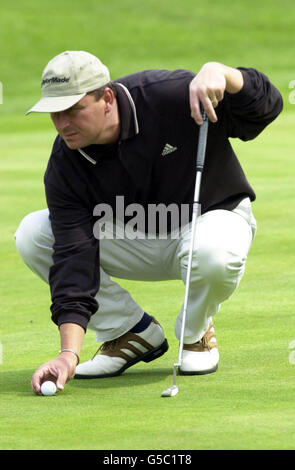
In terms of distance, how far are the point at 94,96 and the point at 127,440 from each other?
4.61 feet

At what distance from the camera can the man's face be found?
148 inches

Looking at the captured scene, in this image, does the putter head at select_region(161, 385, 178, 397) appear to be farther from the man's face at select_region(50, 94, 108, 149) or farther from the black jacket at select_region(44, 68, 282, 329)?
the man's face at select_region(50, 94, 108, 149)

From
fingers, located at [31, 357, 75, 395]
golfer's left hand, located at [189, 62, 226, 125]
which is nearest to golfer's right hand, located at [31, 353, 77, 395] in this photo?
fingers, located at [31, 357, 75, 395]

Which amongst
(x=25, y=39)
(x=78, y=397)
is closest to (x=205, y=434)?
(x=78, y=397)

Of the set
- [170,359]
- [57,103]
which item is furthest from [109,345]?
[57,103]

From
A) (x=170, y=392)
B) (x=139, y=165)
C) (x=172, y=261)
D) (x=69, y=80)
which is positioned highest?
(x=69, y=80)

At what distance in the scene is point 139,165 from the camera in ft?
13.3

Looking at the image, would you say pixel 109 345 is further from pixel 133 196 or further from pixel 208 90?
pixel 208 90

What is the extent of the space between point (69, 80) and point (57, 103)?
0.10 m

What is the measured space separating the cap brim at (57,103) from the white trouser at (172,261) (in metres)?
0.66

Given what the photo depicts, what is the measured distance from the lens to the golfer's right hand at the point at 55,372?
12.1ft

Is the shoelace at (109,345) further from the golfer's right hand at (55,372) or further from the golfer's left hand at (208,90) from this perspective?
the golfer's left hand at (208,90)

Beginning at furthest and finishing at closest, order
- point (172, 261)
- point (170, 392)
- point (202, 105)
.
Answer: point (172, 261) → point (202, 105) → point (170, 392)
